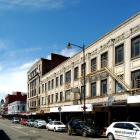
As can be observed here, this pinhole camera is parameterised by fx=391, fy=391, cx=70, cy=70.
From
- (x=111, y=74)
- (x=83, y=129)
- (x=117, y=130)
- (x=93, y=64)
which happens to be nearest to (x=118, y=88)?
(x=111, y=74)

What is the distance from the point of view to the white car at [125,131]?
25.3 metres

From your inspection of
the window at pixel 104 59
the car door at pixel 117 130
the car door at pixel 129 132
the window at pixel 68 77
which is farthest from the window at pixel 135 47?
the window at pixel 68 77

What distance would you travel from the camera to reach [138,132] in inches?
982

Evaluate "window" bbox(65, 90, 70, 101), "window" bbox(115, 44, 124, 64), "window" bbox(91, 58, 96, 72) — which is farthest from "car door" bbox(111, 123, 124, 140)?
"window" bbox(65, 90, 70, 101)

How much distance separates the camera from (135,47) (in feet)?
120

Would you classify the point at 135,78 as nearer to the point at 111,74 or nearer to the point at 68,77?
the point at 111,74

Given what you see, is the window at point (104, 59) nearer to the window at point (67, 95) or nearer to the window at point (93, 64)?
the window at point (93, 64)

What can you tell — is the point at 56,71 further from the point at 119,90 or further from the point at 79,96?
the point at 119,90

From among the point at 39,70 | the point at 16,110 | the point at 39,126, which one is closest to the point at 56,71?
the point at 39,126

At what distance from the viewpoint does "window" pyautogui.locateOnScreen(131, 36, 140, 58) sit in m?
36.1

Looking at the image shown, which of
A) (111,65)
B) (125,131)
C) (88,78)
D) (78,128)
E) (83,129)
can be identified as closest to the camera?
(125,131)

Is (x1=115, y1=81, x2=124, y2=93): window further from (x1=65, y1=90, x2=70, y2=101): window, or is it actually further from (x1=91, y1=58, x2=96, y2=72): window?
(x1=65, y1=90, x2=70, y2=101): window

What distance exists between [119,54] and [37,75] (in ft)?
144

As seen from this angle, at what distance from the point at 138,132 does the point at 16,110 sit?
109695 millimetres
